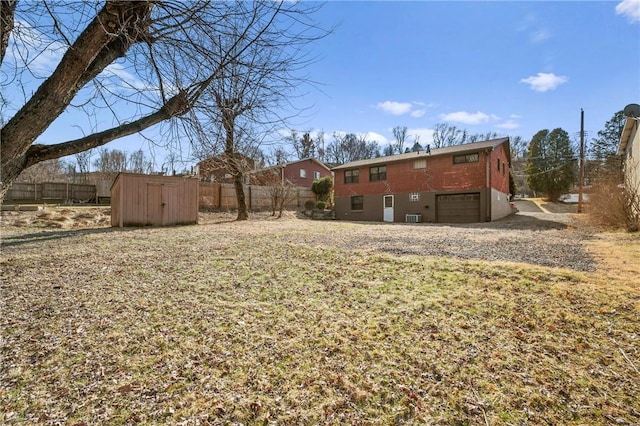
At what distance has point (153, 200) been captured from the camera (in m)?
11.8

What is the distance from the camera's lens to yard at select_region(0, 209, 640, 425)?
1.72m

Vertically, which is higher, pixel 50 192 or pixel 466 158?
pixel 466 158

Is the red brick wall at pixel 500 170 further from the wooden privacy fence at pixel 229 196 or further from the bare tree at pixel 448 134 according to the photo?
the bare tree at pixel 448 134

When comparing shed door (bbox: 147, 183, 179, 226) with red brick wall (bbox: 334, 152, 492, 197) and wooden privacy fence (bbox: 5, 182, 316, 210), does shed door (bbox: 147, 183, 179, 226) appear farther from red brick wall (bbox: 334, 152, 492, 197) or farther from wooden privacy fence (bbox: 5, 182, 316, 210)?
red brick wall (bbox: 334, 152, 492, 197)

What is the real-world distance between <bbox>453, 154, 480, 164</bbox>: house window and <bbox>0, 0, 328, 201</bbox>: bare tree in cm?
1590

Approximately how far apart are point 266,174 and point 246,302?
51.2 feet

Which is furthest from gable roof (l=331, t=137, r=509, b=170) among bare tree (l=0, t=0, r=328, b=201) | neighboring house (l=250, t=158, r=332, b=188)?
bare tree (l=0, t=0, r=328, b=201)

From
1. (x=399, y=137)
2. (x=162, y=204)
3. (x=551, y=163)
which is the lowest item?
(x=162, y=204)

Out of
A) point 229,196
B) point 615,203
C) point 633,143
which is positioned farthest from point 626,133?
point 229,196

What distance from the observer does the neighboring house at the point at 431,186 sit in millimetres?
15797

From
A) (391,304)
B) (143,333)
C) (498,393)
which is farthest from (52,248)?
(498,393)

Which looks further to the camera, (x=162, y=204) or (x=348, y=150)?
(x=348, y=150)

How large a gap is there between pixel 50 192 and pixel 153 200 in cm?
1497

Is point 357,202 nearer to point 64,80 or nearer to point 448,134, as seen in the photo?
point 64,80
